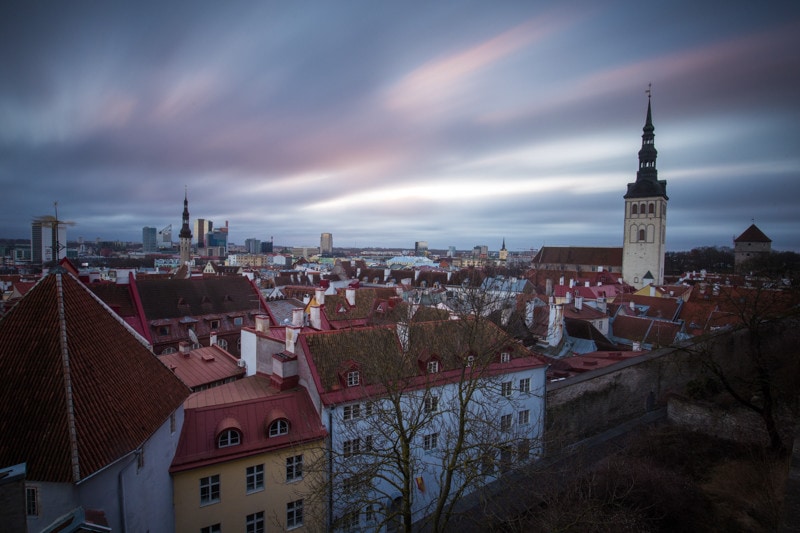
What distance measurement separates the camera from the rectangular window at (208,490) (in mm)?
12570

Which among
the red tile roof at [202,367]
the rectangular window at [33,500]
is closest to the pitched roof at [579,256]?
the red tile roof at [202,367]

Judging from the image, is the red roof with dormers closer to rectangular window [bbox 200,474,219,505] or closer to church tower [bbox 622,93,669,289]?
rectangular window [bbox 200,474,219,505]

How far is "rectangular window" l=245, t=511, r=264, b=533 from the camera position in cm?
1316

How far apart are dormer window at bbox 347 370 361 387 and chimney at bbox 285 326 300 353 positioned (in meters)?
2.71

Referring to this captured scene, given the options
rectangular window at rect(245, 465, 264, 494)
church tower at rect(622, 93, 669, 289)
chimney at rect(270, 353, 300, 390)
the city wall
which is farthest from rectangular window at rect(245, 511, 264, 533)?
church tower at rect(622, 93, 669, 289)

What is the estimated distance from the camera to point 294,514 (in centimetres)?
1398

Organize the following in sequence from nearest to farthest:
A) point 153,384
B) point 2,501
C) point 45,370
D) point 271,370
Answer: point 2,501
point 45,370
point 153,384
point 271,370

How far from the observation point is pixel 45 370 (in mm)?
8898

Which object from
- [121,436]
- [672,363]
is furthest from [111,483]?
[672,363]

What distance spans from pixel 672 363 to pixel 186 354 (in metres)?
26.5

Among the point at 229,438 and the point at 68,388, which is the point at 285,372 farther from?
the point at 68,388

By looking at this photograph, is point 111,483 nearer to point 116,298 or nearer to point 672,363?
point 116,298

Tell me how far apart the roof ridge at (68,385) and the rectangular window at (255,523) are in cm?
673

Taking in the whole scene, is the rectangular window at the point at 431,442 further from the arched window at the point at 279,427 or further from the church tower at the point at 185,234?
the church tower at the point at 185,234
